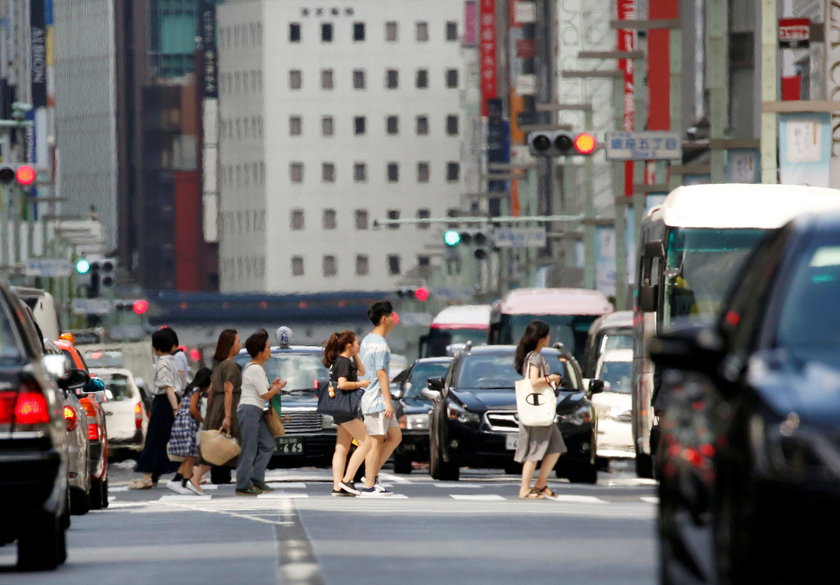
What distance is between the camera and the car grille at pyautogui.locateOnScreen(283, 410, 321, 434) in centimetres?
2912

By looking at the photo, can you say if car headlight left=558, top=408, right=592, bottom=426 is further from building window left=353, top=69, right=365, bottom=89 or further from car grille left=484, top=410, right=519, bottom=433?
building window left=353, top=69, right=365, bottom=89

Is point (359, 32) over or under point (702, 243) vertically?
over

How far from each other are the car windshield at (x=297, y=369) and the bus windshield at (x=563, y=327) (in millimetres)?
16245

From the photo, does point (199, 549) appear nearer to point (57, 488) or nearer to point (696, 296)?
point (57, 488)

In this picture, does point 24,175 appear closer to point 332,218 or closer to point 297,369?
point 297,369

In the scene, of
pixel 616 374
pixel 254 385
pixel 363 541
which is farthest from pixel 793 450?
pixel 616 374

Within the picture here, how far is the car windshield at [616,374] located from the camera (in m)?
32.9

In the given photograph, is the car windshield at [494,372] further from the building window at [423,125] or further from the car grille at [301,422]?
the building window at [423,125]

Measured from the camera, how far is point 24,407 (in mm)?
10992

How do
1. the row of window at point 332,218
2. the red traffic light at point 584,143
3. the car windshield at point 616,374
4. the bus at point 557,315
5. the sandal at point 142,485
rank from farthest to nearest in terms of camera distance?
the row of window at point 332,218
the bus at point 557,315
the red traffic light at point 584,143
the car windshield at point 616,374
the sandal at point 142,485

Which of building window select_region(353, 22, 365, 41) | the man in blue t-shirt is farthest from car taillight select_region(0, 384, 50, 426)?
building window select_region(353, 22, 365, 41)

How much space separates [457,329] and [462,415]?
32.5 m

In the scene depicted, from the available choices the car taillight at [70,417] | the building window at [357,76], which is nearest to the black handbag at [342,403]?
the car taillight at [70,417]

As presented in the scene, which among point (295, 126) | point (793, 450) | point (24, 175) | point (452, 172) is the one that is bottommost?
point (793, 450)
